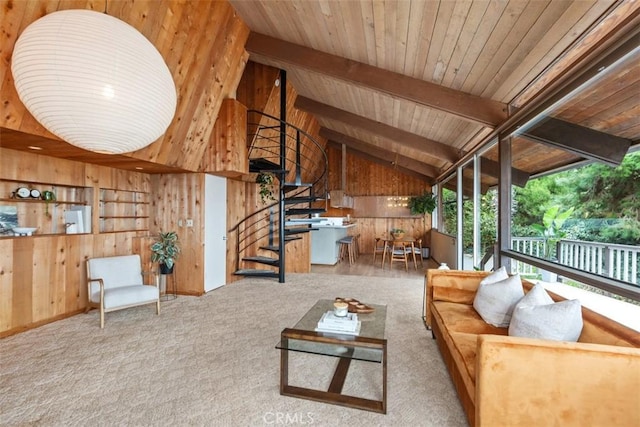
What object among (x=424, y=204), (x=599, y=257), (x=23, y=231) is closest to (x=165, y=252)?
(x=23, y=231)

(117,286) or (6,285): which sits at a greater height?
(6,285)

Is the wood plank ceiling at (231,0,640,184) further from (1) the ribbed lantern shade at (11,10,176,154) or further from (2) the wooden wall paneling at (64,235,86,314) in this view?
(2) the wooden wall paneling at (64,235,86,314)

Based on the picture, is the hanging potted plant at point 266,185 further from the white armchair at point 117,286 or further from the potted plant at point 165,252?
the white armchair at point 117,286

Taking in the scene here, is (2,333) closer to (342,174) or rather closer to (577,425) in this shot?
(577,425)

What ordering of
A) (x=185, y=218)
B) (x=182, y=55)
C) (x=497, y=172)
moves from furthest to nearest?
(x=185, y=218), (x=497, y=172), (x=182, y=55)

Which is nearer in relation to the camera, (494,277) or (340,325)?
(340,325)

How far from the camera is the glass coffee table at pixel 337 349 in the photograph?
1.80 meters

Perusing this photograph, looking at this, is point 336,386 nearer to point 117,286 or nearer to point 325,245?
point 117,286

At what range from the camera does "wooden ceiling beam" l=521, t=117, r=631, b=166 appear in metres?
1.83

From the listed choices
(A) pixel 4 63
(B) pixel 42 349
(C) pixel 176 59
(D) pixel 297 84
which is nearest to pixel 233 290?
(B) pixel 42 349

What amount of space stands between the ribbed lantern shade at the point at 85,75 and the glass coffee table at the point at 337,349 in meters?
1.75

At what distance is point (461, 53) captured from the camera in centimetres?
271

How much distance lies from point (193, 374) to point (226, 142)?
10.6 feet

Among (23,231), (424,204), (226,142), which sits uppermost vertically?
(226,142)
